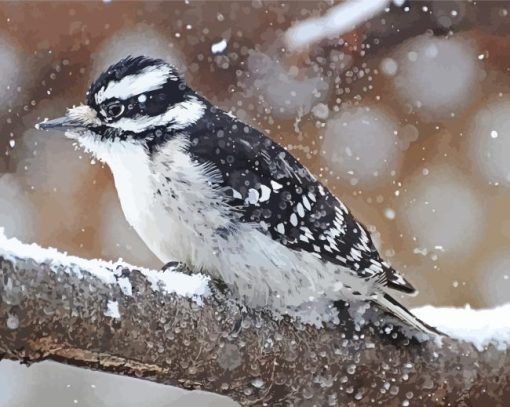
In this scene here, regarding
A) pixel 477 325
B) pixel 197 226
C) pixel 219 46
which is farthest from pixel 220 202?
pixel 219 46

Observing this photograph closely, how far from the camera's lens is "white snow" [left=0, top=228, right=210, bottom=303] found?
23.2 inches

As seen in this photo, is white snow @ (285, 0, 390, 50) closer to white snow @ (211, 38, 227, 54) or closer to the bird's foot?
white snow @ (211, 38, 227, 54)

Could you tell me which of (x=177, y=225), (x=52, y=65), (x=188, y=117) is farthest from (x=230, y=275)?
(x=52, y=65)

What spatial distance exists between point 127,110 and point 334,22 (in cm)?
64

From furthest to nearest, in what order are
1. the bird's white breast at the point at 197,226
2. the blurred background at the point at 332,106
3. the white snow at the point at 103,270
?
the blurred background at the point at 332,106 < the bird's white breast at the point at 197,226 < the white snow at the point at 103,270

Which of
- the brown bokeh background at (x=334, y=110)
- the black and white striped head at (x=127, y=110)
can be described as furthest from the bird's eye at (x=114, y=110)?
the brown bokeh background at (x=334, y=110)

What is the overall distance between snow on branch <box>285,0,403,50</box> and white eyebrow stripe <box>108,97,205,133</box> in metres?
0.52

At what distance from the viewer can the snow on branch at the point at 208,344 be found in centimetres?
60

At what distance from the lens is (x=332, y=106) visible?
1.44m

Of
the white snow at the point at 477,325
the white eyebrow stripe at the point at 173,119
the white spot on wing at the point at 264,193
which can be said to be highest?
the white eyebrow stripe at the point at 173,119

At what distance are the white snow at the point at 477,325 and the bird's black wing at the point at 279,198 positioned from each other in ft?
0.16

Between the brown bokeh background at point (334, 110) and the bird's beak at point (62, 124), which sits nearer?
the bird's beak at point (62, 124)

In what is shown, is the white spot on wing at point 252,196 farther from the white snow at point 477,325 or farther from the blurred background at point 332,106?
the blurred background at point 332,106

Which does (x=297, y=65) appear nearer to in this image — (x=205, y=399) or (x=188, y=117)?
(x=188, y=117)
